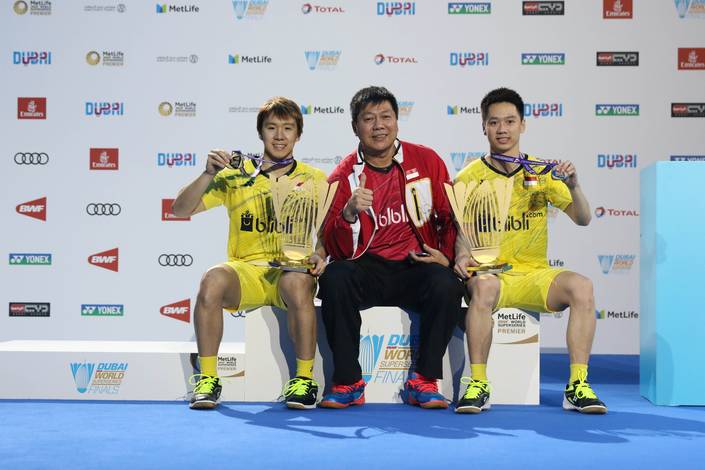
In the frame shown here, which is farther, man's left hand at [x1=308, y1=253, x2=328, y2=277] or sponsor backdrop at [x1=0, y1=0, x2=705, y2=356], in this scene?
sponsor backdrop at [x1=0, y1=0, x2=705, y2=356]

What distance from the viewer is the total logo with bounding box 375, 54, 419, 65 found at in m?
4.94

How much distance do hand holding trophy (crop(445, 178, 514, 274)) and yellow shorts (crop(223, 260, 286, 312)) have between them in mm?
721

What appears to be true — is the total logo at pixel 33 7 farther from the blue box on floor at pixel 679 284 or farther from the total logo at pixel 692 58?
the total logo at pixel 692 58

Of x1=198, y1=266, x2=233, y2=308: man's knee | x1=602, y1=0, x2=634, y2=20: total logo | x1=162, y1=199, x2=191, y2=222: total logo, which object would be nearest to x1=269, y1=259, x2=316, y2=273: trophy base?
x1=198, y1=266, x2=233, y2=308: man's knee

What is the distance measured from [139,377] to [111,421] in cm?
49

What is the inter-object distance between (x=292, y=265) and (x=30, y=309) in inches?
109

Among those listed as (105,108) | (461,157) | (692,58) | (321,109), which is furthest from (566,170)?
(105,108)

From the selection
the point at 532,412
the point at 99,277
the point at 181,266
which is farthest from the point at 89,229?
the point at 532,412

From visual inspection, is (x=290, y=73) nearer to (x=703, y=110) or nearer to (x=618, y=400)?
(x=703, y=110)

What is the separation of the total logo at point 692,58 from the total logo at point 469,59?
47.8 inches

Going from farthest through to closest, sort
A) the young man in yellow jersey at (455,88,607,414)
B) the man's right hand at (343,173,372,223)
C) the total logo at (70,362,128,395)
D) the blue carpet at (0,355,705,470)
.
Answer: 1. the total logo at (70,362,128,395)
2. the man's right hand at (343,173,372,223)
3. the young man in yellow jersey at (455,88,607,414)
4. the blue carpet at (0,355,705,470)

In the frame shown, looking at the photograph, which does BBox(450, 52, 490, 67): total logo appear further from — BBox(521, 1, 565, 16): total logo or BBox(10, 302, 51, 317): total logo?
BBox(10, 302, 51, 317): total logo

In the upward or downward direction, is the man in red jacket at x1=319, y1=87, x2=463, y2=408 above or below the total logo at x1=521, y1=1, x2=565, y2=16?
below

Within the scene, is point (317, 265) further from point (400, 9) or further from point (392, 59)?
point (400, 9)
